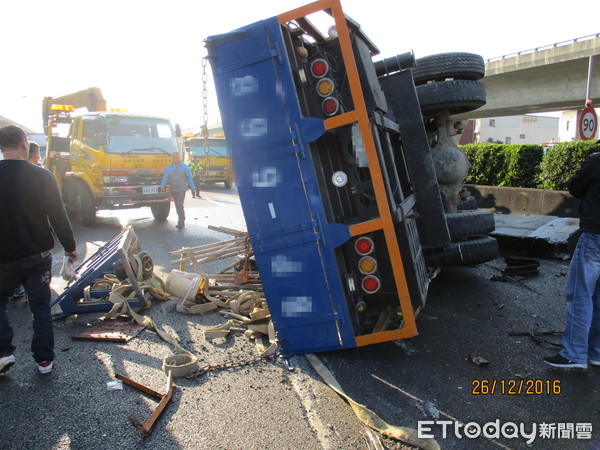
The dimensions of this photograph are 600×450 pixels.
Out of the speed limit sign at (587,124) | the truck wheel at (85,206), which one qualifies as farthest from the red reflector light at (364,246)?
the speed limit sign at (587,124)

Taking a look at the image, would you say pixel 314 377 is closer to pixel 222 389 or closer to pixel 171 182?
pixel 222 389

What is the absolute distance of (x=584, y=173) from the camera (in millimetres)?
3344

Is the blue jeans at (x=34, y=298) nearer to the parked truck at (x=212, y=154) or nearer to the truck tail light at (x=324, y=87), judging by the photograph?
the truck tail light at (x=324, y=87)

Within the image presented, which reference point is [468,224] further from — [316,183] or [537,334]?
[316,183]

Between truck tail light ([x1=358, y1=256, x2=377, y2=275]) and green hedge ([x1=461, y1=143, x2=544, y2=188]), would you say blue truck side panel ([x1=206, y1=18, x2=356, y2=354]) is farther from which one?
green hedge ([x1=461, y1=143, x2=544, y2=188])

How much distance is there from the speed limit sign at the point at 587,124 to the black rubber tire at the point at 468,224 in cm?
786

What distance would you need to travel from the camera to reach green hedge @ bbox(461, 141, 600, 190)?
8906 mm

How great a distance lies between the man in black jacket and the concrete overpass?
60.5ft

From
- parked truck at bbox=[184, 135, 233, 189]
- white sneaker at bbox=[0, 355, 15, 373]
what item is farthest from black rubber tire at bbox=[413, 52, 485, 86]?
parked truck at bbox=[184, 135, 233, 189]

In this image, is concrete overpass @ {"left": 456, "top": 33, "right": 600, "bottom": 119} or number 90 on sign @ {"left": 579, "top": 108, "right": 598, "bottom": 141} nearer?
number 90 on sign @ {"left": 579, "top": 108, "right": 598, "bottom": 141}

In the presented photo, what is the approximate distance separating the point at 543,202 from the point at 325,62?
286 inches

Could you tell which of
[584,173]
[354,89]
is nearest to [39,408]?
[354,89]

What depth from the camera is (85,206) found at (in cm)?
1058

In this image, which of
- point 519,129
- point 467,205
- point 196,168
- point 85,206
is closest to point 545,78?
point 196,168
